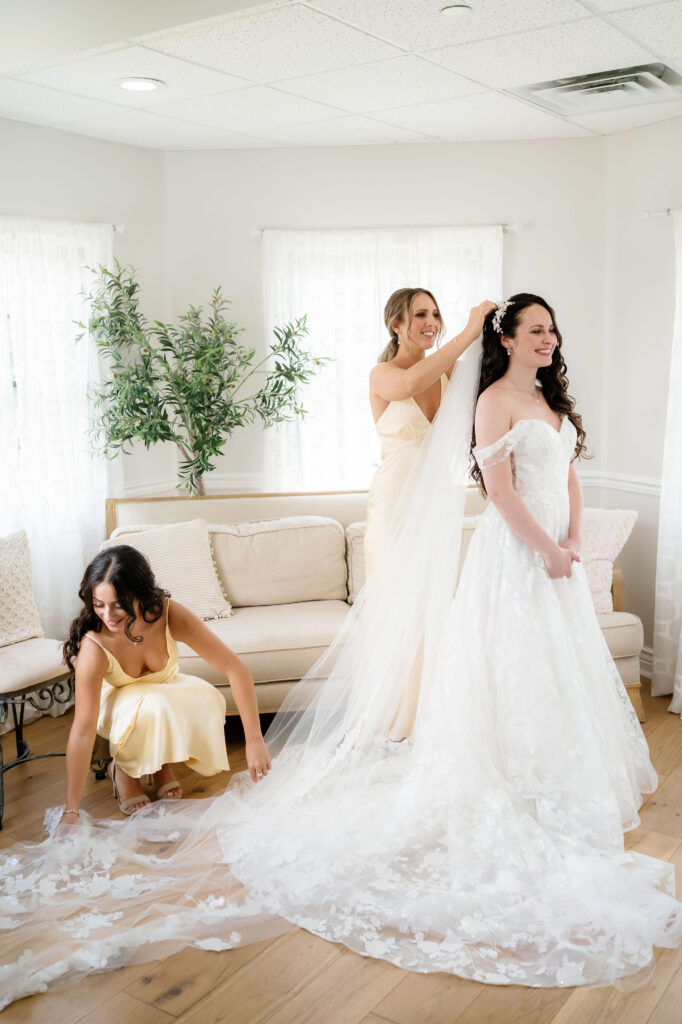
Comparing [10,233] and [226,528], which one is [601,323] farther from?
[10,233]

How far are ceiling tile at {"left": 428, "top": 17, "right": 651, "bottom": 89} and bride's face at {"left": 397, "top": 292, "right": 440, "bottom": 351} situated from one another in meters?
0.89

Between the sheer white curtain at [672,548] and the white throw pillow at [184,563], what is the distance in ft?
6.72

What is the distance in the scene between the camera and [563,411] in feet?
10.4

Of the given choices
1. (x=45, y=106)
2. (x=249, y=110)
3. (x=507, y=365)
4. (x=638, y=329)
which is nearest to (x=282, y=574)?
(x=507, y=365)

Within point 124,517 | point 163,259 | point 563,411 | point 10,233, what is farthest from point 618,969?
point 163,259

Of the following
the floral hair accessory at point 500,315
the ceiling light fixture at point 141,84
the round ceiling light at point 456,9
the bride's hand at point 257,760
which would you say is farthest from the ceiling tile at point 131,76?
the bride's hand at point 257,760

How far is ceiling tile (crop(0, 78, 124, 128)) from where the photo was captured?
3865mm

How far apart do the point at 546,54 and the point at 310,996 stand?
10.4 feet

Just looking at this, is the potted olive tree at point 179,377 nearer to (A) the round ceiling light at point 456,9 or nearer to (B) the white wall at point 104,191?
(B) the white wall at point 104,191

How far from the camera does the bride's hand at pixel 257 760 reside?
3.00 meters

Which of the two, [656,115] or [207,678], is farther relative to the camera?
[656,115]

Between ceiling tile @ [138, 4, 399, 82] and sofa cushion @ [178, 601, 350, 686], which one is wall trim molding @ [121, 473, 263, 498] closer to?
sofa cushion @ [178, 601, 350, 686]

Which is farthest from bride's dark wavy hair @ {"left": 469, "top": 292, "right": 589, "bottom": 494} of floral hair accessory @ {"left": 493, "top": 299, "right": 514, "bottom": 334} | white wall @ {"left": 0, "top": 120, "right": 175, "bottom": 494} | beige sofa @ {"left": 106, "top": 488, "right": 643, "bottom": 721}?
white wall @ {"left": 0, "top": 120, "right": 175, "bottom": 494}

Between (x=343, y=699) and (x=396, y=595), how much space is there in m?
0.40
